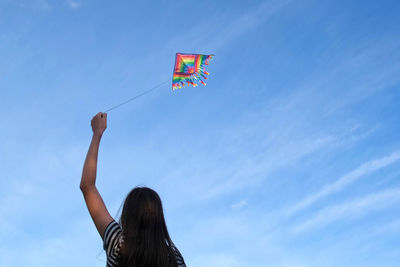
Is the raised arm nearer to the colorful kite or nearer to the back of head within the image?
the back of head

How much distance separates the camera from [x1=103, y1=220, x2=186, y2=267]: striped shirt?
2.44m

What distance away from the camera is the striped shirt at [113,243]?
2.44 meters

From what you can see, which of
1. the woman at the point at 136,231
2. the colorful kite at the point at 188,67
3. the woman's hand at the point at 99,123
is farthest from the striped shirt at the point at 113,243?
the colorful kite at the point at 188,67

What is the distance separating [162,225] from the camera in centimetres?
256

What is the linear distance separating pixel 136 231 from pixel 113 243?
15 centimetres

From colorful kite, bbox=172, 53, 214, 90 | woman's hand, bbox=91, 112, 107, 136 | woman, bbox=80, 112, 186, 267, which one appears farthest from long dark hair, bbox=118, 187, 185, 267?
colorful kite, bbox=172, 53, 214, 90

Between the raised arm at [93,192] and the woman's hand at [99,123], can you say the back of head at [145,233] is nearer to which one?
the raised arm at [93,192]

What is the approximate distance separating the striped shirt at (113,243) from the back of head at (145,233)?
3cm

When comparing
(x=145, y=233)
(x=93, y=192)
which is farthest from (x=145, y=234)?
(x=93, y=192)

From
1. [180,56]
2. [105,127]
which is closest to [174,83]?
[180,56]

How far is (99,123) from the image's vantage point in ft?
10.3

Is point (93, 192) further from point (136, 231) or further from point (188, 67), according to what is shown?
point (188, 67)

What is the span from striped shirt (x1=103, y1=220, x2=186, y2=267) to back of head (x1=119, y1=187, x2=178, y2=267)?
0.03m

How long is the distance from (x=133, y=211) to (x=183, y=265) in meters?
0.46
